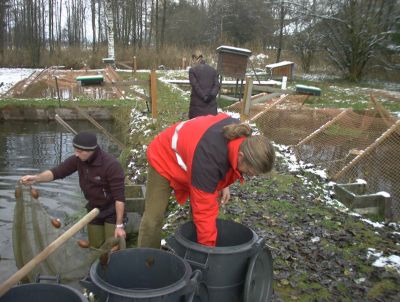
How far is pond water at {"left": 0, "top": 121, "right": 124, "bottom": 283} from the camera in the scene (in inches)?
236

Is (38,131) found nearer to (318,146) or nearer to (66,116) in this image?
(66,116)

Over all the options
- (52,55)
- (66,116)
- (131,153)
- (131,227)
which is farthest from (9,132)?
(52,55)

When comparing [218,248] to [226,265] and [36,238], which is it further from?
[36,238]

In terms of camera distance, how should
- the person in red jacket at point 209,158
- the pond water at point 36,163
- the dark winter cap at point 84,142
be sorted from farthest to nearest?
the pond water at point 36,163 → the dark winter cap at point 84,142 → the person in red jacket at point 209,158

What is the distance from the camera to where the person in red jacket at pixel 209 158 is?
2645 millimetres

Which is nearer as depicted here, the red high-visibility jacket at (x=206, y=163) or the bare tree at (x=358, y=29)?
the red high-visibility jacket at (x=206, y=163)

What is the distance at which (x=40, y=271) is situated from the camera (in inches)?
147

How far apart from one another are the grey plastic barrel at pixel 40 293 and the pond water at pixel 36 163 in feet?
7.79

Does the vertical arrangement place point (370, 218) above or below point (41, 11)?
below

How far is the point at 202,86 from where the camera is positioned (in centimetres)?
775

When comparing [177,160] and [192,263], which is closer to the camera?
[192,263]

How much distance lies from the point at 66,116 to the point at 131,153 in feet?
19.7

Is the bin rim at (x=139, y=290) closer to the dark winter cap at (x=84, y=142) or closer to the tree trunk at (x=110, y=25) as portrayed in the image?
the dark winter cap at (x=84, y=142)

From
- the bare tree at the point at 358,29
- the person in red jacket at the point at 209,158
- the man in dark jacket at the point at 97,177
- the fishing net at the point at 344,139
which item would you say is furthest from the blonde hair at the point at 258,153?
the bare tree at the point at 358,29
